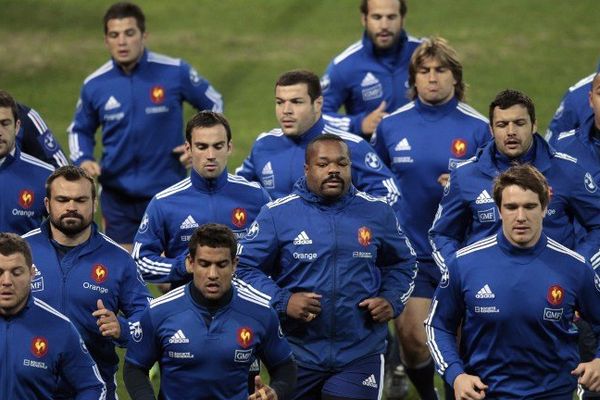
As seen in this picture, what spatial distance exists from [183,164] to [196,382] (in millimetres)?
3890

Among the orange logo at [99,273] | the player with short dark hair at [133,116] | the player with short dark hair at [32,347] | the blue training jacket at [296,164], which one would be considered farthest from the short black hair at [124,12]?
the player with short dark hair at [32,347]

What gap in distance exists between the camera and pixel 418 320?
1085cm

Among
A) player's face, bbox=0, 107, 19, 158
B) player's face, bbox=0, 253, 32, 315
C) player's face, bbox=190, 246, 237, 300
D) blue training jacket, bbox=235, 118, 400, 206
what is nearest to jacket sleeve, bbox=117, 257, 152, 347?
player's face, bbox=190, 246, 237, 300

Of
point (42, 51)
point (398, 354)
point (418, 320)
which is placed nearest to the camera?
point (418, 320)

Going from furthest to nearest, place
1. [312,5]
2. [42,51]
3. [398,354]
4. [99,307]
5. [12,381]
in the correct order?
Answer: [312,5] → [42,51] → [398,354] → [99,307] → [12,381]

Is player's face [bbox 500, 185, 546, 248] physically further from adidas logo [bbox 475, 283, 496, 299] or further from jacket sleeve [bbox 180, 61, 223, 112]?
jacket sleeve [bbox 180, 61, 223, 112]

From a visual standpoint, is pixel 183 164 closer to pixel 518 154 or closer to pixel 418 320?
pixel 418 320

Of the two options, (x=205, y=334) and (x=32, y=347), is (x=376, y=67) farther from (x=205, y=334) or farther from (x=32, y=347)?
(x=32, y=347)

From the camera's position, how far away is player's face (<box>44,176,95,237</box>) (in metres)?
9.12

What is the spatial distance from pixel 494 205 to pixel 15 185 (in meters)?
2.97

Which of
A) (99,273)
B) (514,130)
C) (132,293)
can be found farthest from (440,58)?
(99,273)

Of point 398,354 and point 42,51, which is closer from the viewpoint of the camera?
point 398,354

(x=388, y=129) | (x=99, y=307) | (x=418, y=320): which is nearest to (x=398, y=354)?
(x=418, y=320)

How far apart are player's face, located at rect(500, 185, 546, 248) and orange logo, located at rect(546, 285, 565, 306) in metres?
0.28
